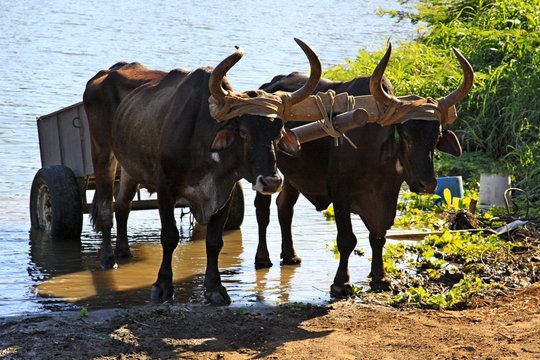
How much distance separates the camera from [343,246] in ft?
28.8

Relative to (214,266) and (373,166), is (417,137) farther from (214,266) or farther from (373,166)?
(214,266)

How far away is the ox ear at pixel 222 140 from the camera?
784cm

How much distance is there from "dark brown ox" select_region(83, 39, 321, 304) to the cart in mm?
824

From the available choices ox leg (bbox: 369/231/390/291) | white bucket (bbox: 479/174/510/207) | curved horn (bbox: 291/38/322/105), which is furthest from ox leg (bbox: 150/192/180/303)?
white bucket (bbox: 479/174/510/207)

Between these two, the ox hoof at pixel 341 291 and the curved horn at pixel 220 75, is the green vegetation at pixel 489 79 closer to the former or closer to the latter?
the ox hoof at pixel 341 291

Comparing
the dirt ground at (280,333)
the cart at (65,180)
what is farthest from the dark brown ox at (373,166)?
the cart at (65,180)

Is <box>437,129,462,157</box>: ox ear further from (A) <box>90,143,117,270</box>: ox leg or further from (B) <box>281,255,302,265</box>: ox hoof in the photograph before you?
(A) <box>90,143,117,270</box>: ox leg

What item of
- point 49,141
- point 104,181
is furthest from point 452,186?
point 49,141

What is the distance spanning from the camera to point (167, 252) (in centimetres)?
861

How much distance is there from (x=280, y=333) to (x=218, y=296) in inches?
40.9

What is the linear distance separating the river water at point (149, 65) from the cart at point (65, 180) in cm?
20

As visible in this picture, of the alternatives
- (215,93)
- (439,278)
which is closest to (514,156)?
(439,278)

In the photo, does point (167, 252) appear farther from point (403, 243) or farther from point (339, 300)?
point (403, 243)

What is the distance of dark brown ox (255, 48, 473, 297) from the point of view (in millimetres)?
8312
